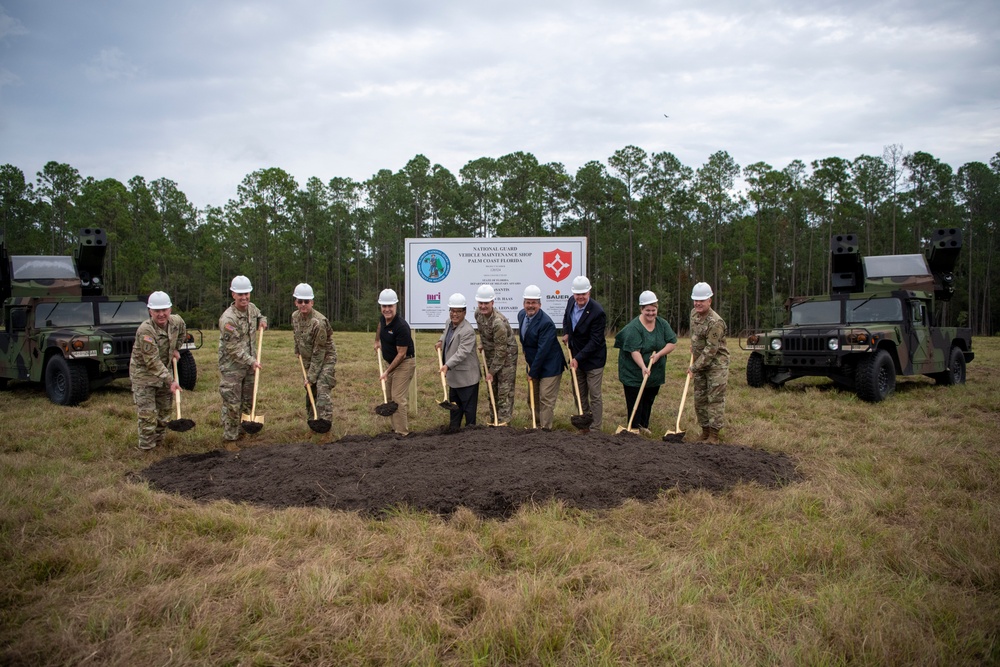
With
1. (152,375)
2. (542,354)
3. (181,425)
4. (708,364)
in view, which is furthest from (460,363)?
(152,375)

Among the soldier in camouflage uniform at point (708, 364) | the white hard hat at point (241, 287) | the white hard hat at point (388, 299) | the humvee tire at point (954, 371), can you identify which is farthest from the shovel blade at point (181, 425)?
the humvee tire at point (954, 371)

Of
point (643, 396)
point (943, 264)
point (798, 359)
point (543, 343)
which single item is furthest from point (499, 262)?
point (943, 264)

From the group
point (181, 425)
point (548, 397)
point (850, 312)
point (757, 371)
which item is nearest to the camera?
point (181, 425)

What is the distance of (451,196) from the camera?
4362 centimetres

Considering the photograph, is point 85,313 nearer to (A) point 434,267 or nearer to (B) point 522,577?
(A) point 434,267

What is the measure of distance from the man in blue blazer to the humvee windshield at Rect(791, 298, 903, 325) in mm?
6048

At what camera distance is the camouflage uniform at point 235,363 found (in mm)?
7516

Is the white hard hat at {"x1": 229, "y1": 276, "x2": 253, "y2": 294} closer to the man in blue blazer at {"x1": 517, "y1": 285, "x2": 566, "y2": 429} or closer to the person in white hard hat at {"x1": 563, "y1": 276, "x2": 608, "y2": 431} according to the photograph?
the man in blue blazer at {"x1": 517, "y1": 285, "x2": 566, "y2": 429}

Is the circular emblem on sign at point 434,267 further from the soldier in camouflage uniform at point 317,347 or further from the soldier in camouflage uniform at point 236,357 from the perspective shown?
the soldier in camouflage uniform at point 236,357

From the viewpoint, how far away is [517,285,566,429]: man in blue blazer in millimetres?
8117

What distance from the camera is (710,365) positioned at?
25.0ft

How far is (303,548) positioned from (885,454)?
579cm

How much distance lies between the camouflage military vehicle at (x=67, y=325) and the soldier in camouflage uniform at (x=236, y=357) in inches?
152

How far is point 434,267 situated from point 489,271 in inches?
31.5
